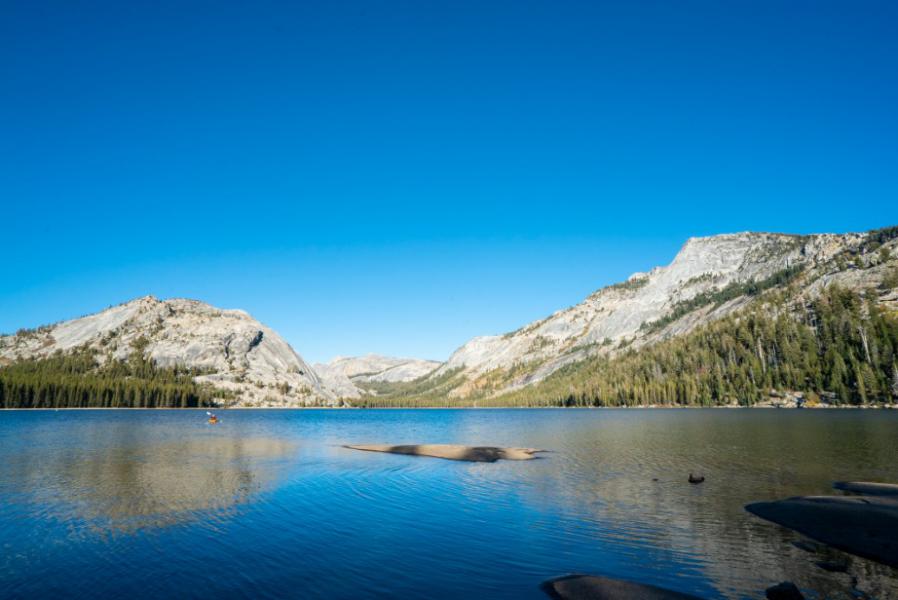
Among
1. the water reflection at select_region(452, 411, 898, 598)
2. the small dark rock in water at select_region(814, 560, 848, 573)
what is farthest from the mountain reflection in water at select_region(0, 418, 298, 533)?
the small dark rock in water at select_region(814, 560, 848, 573)

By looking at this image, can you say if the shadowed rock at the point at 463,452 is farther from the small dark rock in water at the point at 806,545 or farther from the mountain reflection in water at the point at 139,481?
the small dark rock in water at the point at 806,545

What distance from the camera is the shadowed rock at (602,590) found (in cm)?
1602

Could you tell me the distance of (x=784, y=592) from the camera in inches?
609

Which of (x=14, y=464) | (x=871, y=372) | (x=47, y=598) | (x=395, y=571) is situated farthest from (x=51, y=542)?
(x=871, y=372)

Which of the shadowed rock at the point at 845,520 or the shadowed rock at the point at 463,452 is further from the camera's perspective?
the shadowed rock at the point at 463,452

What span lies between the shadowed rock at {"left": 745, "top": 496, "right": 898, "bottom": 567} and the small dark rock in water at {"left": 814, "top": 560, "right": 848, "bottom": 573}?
6.59ft

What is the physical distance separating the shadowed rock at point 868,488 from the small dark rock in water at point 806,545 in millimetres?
13780

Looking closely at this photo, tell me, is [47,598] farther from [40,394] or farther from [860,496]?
[40,394]

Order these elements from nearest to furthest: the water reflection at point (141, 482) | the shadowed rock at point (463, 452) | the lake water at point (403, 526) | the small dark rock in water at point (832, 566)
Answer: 1. the lake water at point (403, 526)
2. the small dark rock in water at point (832, 566)
3. the water reflection at point (141, 482)
4. the shadowed rock at point (463, 452)

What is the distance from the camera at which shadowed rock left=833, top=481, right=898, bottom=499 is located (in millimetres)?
31266

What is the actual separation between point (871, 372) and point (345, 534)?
180m

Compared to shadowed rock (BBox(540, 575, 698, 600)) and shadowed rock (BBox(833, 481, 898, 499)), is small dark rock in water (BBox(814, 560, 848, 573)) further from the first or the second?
shadowed rock (BBox(833, 481, 898, 499))

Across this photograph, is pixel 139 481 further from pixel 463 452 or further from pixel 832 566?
pixel 832 566

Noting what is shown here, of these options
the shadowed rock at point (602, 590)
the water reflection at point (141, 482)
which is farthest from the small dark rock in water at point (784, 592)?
the water reflection at point (141, 482)
